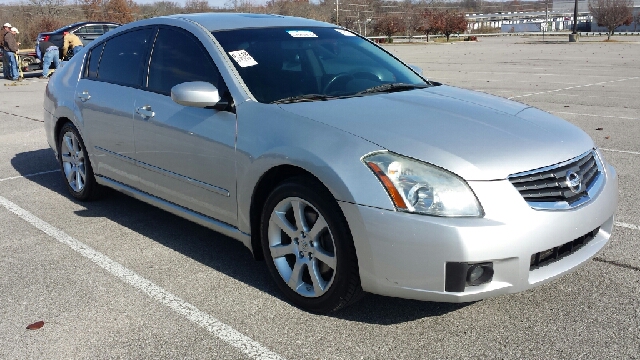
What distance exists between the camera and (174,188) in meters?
4.50

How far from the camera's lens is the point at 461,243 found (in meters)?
3.02

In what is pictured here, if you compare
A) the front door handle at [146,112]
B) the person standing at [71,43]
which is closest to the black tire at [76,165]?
the front door handle at [146,112]

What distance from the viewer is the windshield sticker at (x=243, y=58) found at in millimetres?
4227

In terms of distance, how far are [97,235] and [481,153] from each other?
319 centimetres

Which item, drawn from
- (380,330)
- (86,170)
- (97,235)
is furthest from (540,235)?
(86,170)

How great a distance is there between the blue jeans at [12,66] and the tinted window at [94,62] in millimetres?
17084

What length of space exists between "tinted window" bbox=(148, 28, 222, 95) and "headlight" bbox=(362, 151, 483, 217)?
1.48m

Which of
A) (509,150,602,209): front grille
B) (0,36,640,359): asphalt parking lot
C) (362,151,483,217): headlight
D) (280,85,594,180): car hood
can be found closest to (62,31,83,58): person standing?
(0,36,640,359): asphalt parking lot

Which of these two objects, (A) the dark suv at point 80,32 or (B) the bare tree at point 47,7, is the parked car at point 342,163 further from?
(B) the bare tree at point 47,7

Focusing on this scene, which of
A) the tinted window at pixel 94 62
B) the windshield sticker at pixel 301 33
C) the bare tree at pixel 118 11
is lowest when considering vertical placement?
the tinted window at pixel 94 62

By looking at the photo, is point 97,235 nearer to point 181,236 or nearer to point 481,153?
point 181,236

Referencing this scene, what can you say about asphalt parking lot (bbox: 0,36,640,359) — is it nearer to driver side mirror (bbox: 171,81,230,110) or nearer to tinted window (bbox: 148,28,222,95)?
driver side mirror (bbox: 171,81,230,110)

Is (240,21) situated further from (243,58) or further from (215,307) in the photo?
(215,307)

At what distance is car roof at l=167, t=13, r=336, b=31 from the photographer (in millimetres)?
4617
